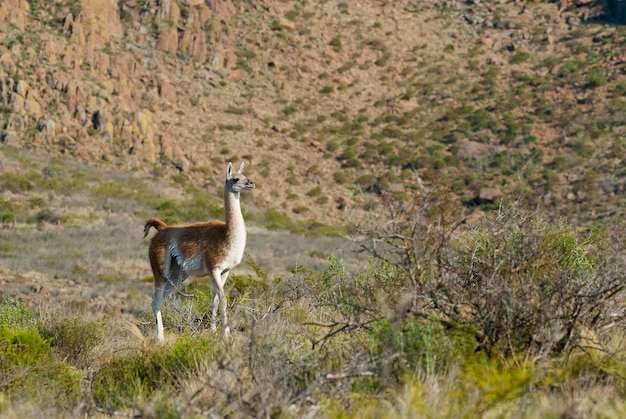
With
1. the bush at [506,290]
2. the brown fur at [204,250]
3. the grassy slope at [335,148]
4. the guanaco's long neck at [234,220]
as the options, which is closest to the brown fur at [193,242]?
the brown fur at [204,250]

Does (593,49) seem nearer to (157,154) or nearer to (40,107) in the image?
(157,154)

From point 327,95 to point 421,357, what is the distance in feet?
161

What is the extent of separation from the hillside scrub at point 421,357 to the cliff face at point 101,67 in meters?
36.0

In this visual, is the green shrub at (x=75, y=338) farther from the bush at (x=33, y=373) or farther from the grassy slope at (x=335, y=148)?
the bush at (x=33, y=373)

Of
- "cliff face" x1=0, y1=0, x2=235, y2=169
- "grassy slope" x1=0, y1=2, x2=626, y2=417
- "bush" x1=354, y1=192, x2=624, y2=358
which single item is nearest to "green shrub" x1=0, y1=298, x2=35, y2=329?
"grassy slope" x1=0, y1=2, x2=626, y2=417

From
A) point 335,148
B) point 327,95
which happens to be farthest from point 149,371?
point 327,95

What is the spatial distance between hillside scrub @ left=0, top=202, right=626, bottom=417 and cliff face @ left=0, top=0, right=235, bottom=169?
36.0 metres

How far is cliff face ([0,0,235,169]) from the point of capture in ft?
138

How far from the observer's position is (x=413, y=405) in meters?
5.09

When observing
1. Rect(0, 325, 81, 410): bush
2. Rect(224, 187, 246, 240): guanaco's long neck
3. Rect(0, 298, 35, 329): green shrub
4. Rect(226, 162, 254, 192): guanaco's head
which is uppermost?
Rect(226, 162, 254, 192): guanaco's head

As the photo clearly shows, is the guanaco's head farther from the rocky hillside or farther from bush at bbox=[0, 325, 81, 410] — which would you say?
the rocky hillside

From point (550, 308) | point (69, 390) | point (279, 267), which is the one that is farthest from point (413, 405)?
point (279, 267)

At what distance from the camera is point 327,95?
54188 mm

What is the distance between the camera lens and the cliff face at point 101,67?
138 ft
